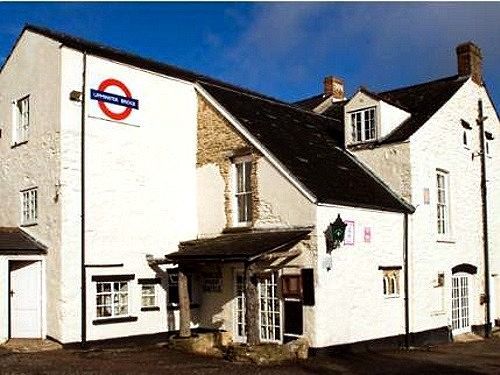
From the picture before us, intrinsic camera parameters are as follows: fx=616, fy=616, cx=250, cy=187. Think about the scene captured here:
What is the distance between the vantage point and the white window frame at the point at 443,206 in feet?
66.2

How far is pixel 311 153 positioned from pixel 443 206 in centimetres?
532

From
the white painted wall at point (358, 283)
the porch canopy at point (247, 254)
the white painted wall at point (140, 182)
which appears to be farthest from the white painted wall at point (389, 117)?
the white painted wall at point (140, 182)

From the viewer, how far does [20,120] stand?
1838 centimetres

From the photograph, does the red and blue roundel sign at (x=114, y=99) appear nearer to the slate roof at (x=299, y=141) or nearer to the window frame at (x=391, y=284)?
the slate roof at (x=299, y=141)

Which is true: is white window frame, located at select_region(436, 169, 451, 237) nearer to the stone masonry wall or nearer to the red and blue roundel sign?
the stone masonry wall

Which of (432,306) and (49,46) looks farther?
(432,306)

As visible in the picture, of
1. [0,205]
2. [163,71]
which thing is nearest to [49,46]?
[163,71]

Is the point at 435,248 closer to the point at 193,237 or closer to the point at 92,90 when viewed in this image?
the point at 193,237

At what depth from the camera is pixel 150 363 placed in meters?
14.3

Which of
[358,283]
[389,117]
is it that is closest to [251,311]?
[358,283]

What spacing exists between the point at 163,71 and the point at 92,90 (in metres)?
2.68

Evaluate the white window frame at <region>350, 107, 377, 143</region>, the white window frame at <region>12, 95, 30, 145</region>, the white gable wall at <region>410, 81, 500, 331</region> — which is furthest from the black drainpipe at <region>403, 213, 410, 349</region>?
the white window frame at <region>12, 95, 30, 145</region>

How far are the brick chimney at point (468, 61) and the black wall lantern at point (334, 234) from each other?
10313mm

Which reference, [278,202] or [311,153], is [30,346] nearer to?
[278,202]
